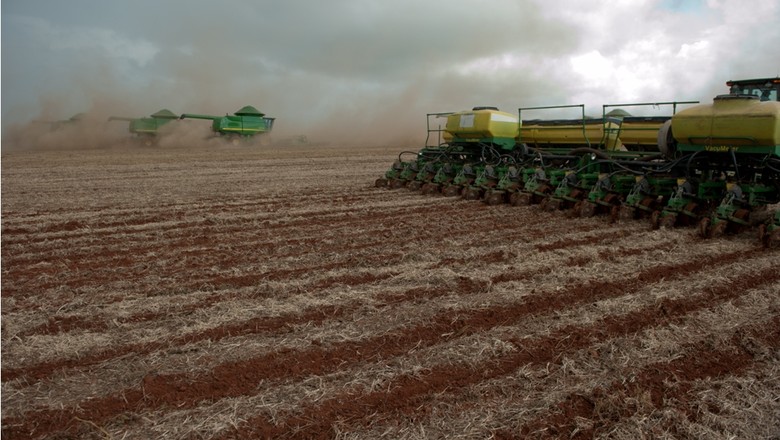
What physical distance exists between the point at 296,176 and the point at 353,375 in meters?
15.2

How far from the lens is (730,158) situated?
9.09 m

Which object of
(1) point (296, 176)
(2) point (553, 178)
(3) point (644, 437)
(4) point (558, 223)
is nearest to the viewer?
(3) point (644, 437)

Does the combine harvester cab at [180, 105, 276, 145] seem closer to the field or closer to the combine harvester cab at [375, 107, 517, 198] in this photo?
the combine harvester cab at [375, 107, 517, 198]

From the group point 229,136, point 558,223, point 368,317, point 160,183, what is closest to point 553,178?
point 558,223

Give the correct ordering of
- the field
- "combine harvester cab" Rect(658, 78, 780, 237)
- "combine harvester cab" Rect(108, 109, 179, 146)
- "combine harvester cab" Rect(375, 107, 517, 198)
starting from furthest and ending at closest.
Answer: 1. "combine harvester cab" Rect(108, 109, 179, 146)
2. "combine harvester cab" Rect(375, 107, 517, 198)
3. "combine harvester cab" Rect(658, 78, 780, 237)
4. the field

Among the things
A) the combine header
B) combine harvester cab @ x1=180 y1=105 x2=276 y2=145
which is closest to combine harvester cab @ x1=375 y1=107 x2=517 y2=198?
the combine header

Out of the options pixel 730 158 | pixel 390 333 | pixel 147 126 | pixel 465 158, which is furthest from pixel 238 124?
pixel 390 333

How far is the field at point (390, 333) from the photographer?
332 centimetres

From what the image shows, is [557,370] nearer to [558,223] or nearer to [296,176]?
[558,223]

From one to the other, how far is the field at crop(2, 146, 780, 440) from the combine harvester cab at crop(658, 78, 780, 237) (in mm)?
404

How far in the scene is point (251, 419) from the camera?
10.9 feet

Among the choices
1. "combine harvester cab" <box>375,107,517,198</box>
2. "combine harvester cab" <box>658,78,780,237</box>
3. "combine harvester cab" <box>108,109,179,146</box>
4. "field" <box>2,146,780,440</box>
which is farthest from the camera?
"combine harvester cab" <box>108,109,179,146</box>

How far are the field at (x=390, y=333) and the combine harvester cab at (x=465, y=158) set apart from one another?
4.26m

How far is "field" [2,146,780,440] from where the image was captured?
3.32 meters
